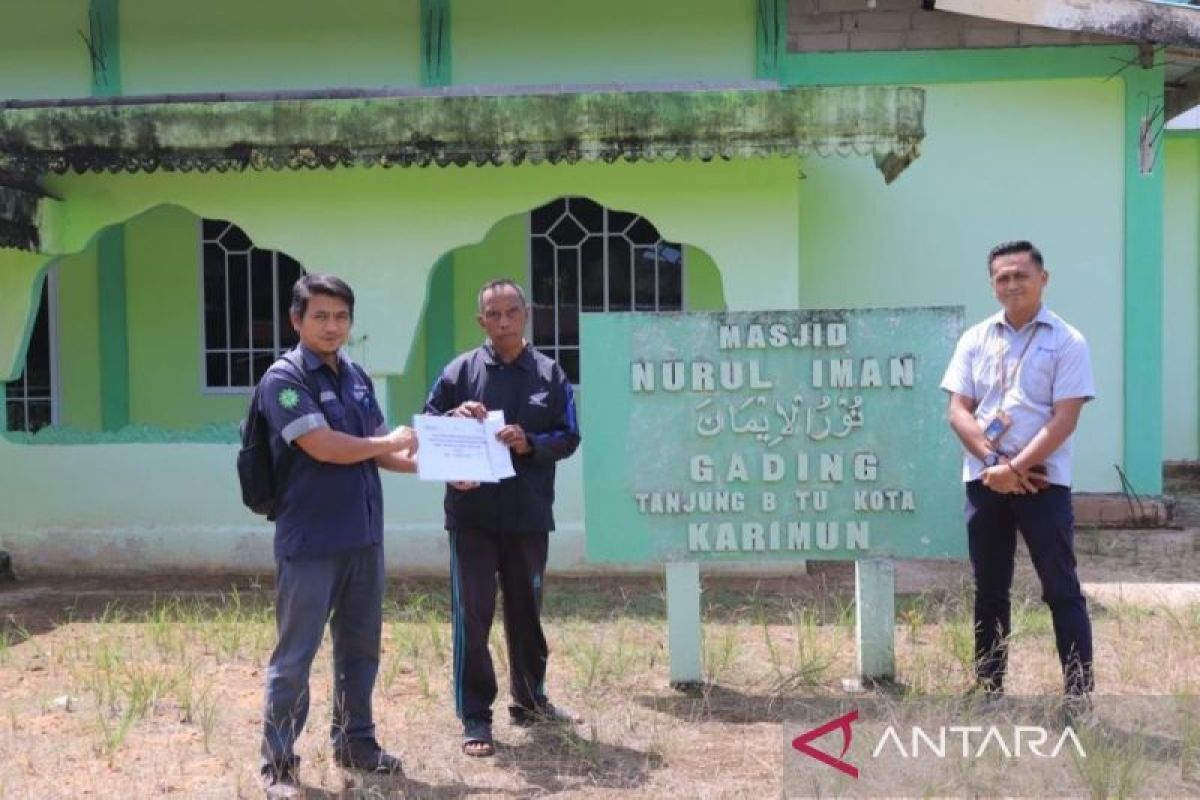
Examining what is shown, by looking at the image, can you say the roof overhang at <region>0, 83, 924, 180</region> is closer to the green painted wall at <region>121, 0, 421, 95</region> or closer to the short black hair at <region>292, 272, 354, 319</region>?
the green painted wall at <region>121, 0, 421, 95</region>

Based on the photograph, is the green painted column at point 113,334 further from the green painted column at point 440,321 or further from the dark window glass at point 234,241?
the green painted column at point 440,321

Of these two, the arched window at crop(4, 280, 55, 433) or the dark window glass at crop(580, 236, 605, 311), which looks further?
the arched window at crop(4, 280, 55, 433)

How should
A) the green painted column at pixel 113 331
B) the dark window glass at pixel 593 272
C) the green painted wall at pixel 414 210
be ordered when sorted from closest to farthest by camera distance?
1. the green painted wall at pixel 414 210
2. the dark window glass at pixel 593 272
3. the green painted column at pixel 113 331

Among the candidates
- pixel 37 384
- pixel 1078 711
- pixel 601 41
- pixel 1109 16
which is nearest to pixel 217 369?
pixel 37 384

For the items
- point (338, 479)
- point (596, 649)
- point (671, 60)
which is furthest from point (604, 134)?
point (338, 479)

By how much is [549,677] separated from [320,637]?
1606 mm

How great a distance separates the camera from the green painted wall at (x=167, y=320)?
9883mm

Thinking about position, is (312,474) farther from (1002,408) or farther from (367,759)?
(1002,408)

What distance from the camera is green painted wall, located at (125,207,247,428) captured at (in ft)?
32.4

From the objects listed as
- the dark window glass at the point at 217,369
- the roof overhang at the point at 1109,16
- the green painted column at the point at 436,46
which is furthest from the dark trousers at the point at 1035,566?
the dark window glass at the point at 217,369

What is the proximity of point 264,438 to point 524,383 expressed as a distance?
1042 millimetres

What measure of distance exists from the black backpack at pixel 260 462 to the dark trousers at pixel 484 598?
801 millimetres

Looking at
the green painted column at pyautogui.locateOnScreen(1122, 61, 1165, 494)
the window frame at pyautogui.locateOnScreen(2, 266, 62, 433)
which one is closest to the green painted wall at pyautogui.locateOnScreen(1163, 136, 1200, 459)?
the green painted column at pyautogui.locateOnScreen(1122, 61, 1165, 494)

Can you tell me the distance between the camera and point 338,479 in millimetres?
3801
